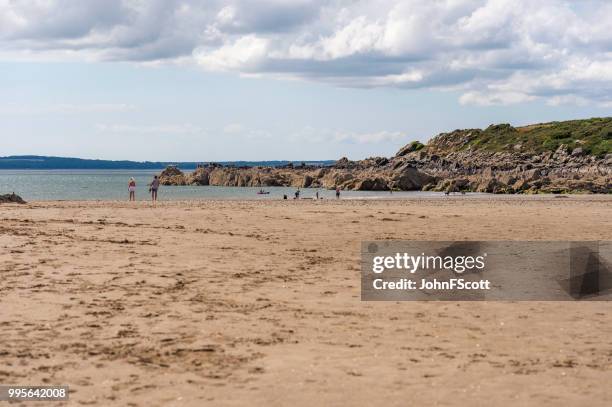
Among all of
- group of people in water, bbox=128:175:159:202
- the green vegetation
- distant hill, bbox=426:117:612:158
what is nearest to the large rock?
distant hill, bbox=426:117:612:158

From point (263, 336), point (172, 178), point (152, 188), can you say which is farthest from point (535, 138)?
point (263, 336)

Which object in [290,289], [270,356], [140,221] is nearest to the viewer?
[270,356]

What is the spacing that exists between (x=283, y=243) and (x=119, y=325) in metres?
10.5

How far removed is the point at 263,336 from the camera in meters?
10.2

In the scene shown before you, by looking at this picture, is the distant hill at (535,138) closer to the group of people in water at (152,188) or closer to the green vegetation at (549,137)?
the green vegetation at (549,137)

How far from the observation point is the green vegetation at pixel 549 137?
410 feet

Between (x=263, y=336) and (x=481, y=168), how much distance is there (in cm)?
9376

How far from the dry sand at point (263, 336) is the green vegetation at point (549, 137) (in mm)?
106313

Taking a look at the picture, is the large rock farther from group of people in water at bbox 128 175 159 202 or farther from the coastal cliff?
group of people in water at bbox 128 175 159 202

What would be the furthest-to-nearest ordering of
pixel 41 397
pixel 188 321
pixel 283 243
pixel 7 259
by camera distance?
pixel 283 243
pixel 7 259
pixel 188 321
pixel 41 397

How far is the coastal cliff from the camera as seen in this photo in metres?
74.7

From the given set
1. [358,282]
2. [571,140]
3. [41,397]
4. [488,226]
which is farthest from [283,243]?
[571,140]

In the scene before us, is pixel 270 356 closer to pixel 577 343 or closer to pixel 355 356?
pixel 355 356

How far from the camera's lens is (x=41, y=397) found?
7590 mm
